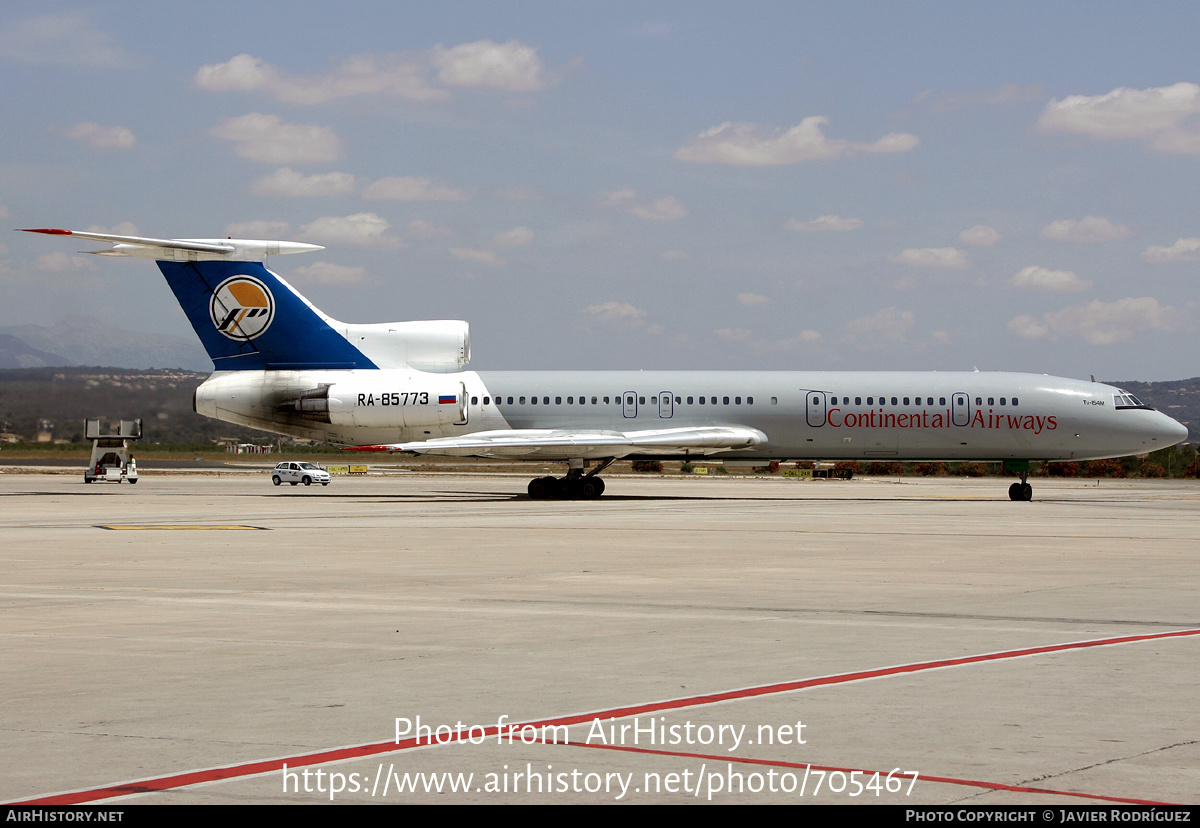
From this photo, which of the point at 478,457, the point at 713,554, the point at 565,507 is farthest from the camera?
the point at 478,457

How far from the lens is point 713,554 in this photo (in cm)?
1791

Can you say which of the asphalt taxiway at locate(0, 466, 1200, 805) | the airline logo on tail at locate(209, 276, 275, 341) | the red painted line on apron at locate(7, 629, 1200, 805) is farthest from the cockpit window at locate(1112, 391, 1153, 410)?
the red painted line on apron at locate(7, 629, 1200, 805)

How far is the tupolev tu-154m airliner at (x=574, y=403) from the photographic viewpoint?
37562 millimetres

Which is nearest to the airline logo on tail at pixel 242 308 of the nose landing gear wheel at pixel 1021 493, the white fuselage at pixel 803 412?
the white fuselage at pixel 803 412

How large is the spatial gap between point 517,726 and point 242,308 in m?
33.0

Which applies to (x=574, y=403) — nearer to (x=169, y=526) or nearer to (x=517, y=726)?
(x=169, y=526)

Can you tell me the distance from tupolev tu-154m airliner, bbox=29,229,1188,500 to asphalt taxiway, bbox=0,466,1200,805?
19073mm

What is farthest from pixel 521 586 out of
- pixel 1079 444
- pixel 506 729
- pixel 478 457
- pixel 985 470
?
pixel 985 470

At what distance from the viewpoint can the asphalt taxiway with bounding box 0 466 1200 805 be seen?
5465mm

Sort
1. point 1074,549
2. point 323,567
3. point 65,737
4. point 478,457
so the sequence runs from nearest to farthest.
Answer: point 65,737 < point 323,567 < point 1074,549 < point 478,457

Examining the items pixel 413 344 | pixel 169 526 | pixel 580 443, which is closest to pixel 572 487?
pixel 580 443

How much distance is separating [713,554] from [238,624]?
8.87 m

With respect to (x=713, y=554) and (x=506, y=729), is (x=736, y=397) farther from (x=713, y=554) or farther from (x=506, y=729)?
(x=506, y=729)

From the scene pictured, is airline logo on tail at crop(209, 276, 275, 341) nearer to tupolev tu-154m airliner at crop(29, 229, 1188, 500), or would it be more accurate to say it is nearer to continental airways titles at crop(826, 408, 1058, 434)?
tupolev tu-154m airliner at crop(29, 229, 1188, 500)
